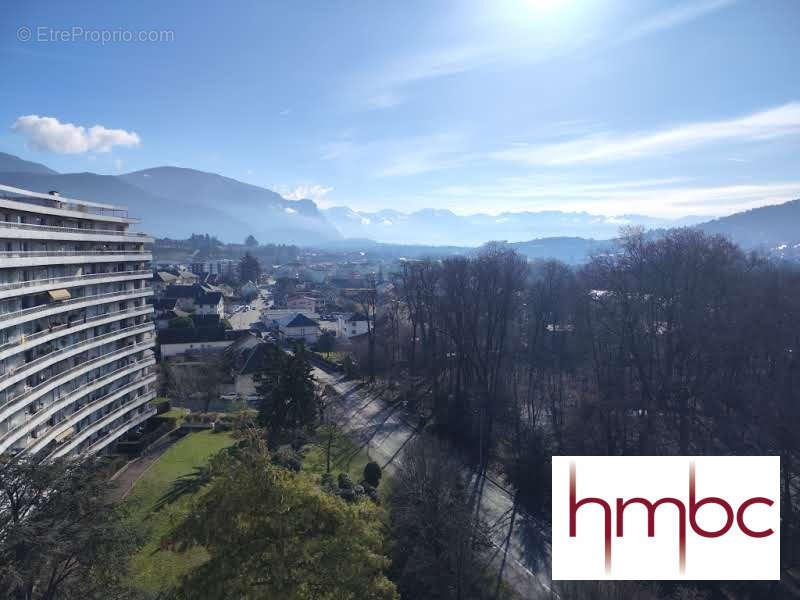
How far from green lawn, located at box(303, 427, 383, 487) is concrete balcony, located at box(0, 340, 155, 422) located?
10217 mm

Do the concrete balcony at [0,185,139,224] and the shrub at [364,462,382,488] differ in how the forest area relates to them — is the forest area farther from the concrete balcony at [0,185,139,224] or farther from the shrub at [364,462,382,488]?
the concrete balcony at [0,185,139,224]

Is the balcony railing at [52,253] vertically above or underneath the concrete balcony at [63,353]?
above

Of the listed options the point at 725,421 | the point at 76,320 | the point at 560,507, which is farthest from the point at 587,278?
the point at 76,320

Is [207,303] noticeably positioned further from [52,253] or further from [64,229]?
[52,253]

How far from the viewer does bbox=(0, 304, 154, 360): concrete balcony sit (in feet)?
52.6

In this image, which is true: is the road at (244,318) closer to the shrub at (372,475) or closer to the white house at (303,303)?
the white house at (303,303)

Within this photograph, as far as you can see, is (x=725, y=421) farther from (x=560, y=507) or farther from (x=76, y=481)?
(x=76, y=481)

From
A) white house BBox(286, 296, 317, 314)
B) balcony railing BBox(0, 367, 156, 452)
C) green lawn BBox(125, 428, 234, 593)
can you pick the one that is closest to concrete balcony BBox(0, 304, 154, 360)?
balcony railing BBox(0, 367, 156, 452)

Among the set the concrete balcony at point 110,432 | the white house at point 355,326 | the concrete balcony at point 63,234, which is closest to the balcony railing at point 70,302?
the concrete balcony at point 63,234

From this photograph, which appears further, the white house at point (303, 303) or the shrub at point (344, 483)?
the white house at point (303, 303)

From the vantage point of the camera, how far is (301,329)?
5444cm

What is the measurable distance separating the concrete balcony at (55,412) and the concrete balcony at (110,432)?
2.09ft

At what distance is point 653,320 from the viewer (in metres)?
25.5

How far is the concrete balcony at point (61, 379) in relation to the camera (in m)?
16.0
